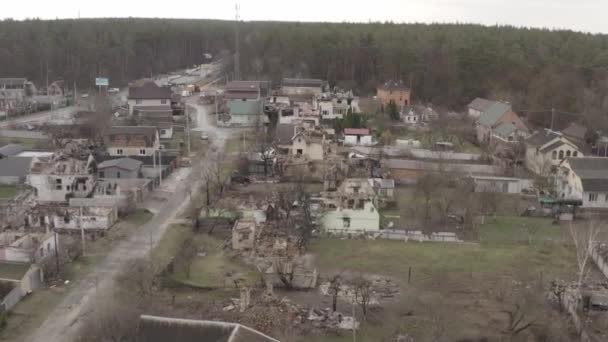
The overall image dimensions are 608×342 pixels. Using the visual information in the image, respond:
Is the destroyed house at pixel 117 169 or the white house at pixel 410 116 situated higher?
the white house at pixel 410 116

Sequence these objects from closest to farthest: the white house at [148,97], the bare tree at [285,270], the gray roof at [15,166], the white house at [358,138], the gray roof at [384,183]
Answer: the bare tree at [285,270], the gray roof at [384,183], the gray roof at [15,166], the white house at [358,138], the white house at [148,97]

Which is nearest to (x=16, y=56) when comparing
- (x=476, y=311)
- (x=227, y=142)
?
(x=227, y=142)

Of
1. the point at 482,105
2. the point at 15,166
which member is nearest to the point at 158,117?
the point at 15,166

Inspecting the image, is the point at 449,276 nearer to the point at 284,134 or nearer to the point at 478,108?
the point at 284,134

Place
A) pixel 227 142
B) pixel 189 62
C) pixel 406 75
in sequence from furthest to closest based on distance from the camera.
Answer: pixel 189 62 < pixel 406 75 < pixel 227 142

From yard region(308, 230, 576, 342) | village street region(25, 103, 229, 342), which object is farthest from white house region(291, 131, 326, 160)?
yard region(308, 230, 576, 342)

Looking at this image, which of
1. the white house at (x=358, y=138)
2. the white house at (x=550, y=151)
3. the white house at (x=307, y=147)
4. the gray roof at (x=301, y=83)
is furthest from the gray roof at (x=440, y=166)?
the gray roof at (x=301, y=83)

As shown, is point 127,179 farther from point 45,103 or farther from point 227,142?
point 45,103

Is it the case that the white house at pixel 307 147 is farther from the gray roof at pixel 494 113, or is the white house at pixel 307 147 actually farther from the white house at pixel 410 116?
the white house at pixel 410 116
